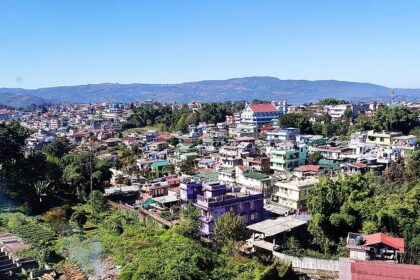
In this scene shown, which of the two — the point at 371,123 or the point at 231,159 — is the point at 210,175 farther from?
the point at 371,123

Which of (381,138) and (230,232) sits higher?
(381,138)

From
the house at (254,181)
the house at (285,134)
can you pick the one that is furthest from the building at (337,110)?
the house at (254,181)

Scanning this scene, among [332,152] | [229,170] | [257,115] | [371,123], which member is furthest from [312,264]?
[257,115]

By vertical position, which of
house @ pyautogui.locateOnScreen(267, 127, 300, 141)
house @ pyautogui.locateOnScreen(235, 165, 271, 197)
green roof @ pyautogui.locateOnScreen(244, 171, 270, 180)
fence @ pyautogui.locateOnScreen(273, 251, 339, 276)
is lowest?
fence @ pyautogui.locateOnScreen(273, 251, 339, 276)

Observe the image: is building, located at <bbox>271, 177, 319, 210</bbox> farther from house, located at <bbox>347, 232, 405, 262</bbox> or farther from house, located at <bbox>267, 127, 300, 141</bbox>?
house, located at <bbox>267, 127, 300, 141</bbox>

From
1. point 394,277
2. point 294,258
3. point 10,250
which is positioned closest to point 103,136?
point 10,250

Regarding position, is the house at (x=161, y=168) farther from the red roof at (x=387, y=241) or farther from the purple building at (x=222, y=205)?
the red roof at (x=387, y=241)

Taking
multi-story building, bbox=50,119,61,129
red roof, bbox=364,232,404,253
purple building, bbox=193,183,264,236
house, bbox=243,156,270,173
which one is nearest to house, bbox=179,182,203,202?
purple building, bbox=193,183,264,236
